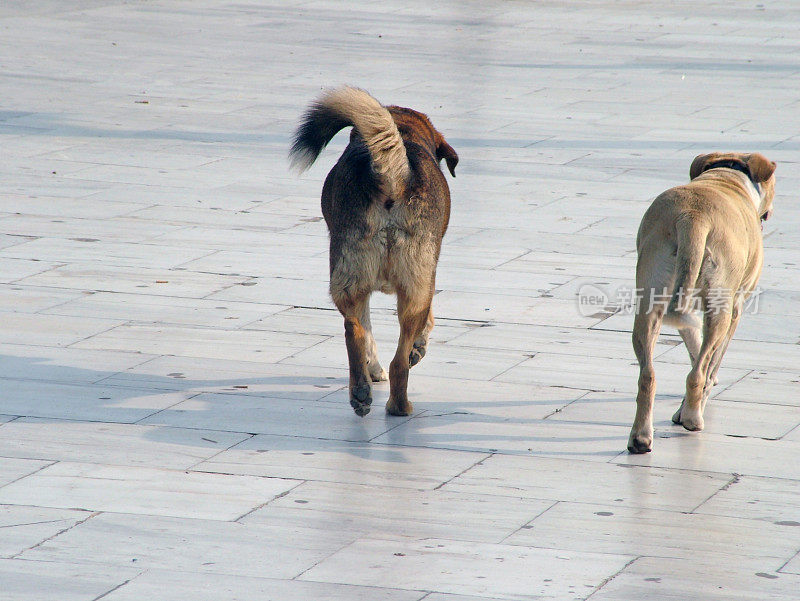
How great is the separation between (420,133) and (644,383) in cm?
194

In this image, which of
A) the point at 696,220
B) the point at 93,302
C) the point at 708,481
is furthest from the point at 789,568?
the point at 93,302

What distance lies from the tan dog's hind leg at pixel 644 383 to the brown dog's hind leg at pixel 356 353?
1256mm

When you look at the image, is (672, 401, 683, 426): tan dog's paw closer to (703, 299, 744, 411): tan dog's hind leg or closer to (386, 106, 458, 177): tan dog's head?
(703, 299, 744, 411): tan dog's hind leg

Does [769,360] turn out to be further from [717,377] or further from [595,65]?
[595,65]

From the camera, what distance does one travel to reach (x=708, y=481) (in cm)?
596

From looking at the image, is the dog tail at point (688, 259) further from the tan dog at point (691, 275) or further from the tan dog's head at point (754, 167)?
the tan dog's head at point (754, 167)

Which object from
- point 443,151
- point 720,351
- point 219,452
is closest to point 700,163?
point 720,351

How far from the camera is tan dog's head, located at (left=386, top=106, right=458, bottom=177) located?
724cm

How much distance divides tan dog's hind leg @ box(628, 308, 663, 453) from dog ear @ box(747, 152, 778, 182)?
1.11 meters

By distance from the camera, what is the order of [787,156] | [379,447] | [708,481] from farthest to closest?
[787,156], [379,447], [708,481]

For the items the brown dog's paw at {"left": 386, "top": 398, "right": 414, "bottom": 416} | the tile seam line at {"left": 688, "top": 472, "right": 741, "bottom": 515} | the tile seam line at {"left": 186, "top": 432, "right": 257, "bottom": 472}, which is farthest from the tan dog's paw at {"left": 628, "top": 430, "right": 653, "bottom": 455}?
the tile seam line at {"left": 186, "top": 432, "right": 257, "bottom": 472}

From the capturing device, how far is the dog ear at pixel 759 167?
6.95m

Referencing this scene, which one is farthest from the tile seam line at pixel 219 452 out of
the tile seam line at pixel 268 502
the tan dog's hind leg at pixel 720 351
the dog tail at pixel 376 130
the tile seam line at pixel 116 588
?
the tan dog's hind leg at pixel 720 351

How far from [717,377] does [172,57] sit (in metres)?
13.1
